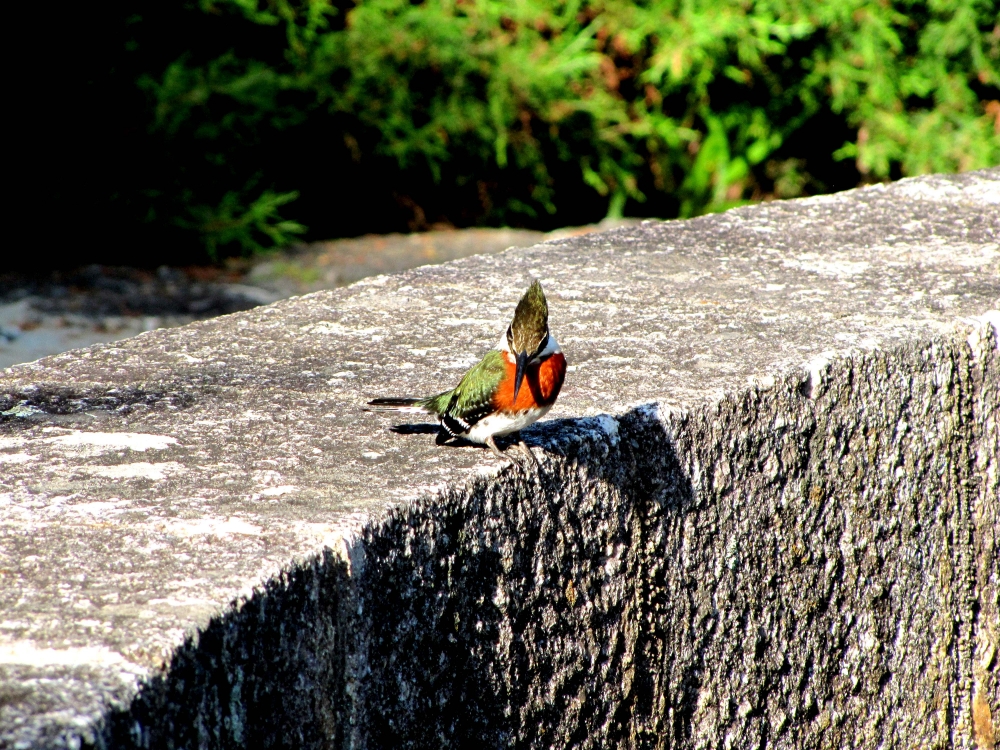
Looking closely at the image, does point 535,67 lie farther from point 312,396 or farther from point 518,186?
point 312,396

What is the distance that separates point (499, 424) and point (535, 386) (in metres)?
0.12

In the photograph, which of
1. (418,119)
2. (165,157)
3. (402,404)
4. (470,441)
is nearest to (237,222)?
(165,157)

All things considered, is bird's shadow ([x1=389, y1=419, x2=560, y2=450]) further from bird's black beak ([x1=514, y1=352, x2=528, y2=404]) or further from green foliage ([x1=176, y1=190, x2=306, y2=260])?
green foliage ([x1=176, y1=190, x2=306, y2=260])

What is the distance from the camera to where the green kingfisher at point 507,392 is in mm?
1810

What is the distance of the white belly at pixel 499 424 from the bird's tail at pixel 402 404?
0.12 meters

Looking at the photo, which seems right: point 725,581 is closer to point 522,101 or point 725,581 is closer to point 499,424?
point 499,424

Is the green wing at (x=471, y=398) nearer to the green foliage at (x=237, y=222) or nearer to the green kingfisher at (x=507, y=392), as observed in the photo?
the green kingfisher at (x=507, y=392)

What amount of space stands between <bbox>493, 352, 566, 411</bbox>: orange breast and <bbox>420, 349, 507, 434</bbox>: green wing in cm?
2

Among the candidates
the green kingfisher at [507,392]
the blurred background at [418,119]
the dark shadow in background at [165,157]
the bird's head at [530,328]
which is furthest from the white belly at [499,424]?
the dark shadow in background at [165,157]

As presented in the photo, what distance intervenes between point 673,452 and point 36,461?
1059 millimetres

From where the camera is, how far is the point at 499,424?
1791 millimetres

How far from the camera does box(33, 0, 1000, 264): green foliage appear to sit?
6.89m

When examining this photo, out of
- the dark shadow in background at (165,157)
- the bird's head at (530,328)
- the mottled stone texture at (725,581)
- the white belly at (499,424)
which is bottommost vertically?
the mottled stone texture at (725,581)

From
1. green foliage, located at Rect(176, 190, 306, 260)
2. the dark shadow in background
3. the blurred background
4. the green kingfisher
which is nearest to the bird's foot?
the green kingfisher
